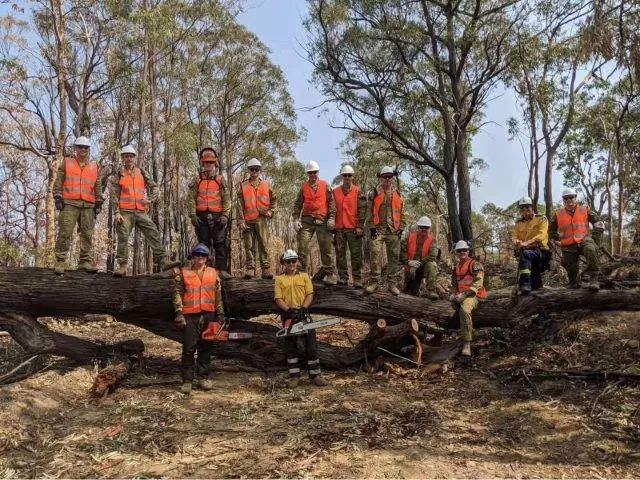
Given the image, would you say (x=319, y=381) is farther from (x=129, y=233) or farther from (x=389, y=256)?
(x=129, y=233)

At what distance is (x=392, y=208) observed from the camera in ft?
25.4

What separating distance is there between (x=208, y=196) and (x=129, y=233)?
51.5 inches

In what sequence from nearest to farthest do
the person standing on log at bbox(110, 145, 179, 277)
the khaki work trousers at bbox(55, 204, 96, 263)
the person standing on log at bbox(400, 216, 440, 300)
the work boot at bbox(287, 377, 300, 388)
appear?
the work boot at bbox(287, 377, 300, 388) → the khaki work trousers at bbox(55, 204, 96, 263) → the person standing on log at bbox(110, 145, 179, 277) → the person standing on log at bbox(400, 216, 440, 300)

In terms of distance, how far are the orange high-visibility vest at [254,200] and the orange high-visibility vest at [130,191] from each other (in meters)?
1.58

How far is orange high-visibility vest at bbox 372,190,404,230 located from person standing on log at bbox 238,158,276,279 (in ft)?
5.38

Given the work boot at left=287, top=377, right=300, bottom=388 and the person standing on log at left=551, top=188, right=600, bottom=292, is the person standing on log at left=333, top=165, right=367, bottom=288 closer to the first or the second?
the work boot at left=287, top=377, right=300, bottom=388

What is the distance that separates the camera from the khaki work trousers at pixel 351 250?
785 centimetres

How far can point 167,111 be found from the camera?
77.3ft

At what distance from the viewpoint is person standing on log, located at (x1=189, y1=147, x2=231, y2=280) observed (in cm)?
753

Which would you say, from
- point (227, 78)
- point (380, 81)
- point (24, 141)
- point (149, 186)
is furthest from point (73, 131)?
point (149, 186)

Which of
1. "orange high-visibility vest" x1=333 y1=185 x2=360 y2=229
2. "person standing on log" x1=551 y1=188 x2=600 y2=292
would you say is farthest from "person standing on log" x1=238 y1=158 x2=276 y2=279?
"person standing on log" x1=551 y1=188 x2=600 y2=292

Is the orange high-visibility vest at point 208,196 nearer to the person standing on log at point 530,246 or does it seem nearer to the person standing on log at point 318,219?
the person standing on log at point 318,219

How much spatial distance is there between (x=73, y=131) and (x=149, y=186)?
594 inches

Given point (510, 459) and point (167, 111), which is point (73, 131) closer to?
point (167, 111)
